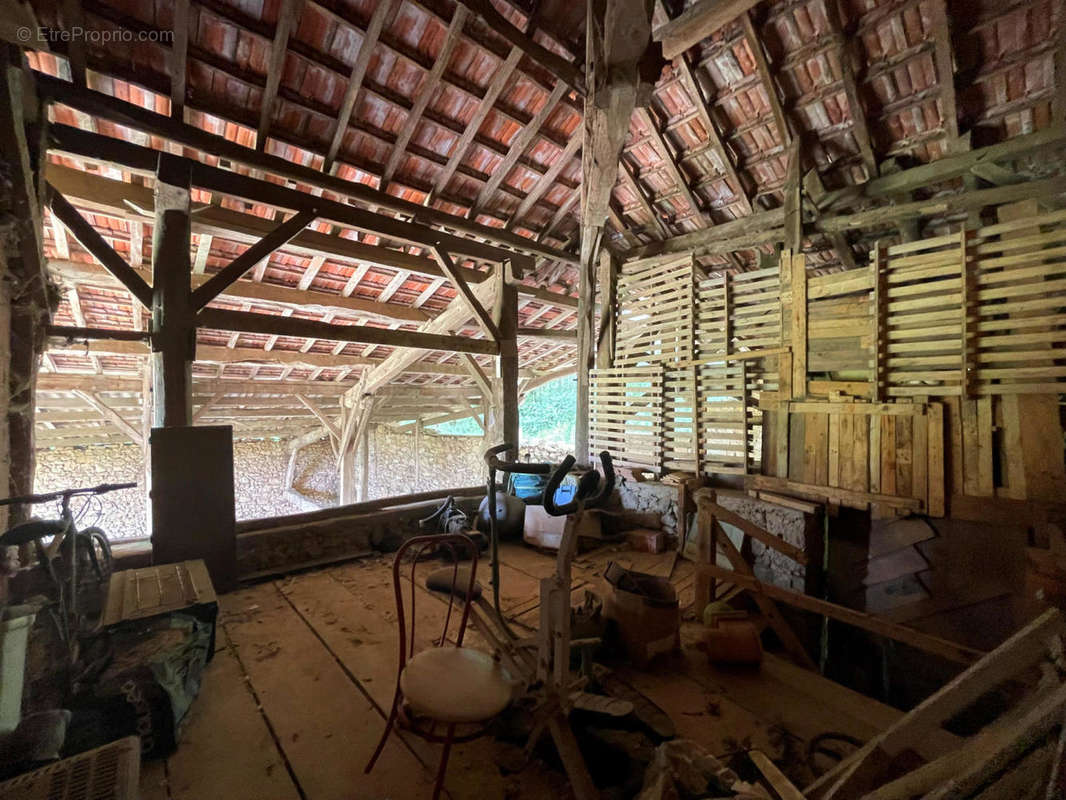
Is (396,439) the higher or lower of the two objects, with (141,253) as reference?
lower

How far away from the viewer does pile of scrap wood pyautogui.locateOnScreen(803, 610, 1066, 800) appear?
915mm

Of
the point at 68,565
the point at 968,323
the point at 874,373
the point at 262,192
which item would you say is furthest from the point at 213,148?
the point at 968,323

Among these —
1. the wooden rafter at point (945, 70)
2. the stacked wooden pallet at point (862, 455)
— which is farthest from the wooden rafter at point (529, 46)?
the stacked wooden pallet at point (862, 455)

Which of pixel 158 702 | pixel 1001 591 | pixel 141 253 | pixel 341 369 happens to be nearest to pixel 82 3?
pixel 141 253

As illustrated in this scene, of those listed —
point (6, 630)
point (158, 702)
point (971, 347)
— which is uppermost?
point (971, 347)

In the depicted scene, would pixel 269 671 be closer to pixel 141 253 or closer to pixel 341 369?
pixel 141 253

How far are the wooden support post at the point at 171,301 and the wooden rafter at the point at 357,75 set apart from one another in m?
1.23

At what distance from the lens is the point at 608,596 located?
2.59 m

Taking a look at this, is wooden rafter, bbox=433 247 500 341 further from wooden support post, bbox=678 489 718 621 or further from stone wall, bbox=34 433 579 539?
stone wall, bbox=34 433 579 539

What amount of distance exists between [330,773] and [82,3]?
4822mm

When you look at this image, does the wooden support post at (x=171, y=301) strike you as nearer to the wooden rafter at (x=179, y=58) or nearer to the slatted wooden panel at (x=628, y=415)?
the wooden rafter at (x=179, y=58)

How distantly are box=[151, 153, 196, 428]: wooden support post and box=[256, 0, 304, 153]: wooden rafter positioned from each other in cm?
74

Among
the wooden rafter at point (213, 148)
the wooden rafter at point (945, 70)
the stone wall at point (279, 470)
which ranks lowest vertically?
the stone wall at point (279, 470)

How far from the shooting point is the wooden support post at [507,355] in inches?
216
